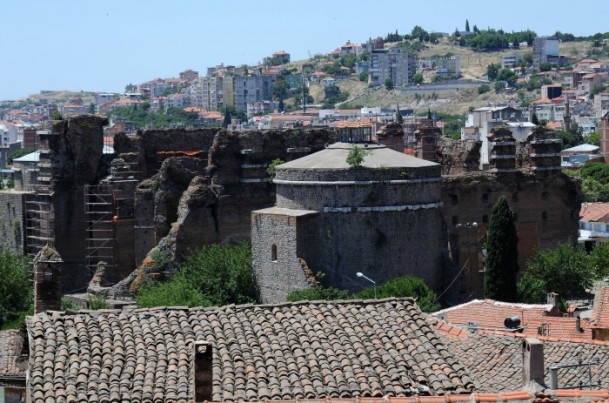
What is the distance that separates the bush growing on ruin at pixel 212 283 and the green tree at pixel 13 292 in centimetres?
346

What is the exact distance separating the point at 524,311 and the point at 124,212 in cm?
2133

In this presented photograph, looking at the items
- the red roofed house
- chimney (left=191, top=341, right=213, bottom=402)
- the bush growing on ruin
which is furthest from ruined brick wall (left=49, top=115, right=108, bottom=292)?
chimney (left=191, top=341, right=213, bottom=402)

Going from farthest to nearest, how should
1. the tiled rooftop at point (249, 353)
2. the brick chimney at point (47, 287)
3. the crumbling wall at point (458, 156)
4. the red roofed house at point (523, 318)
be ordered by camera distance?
1. the crumbling wall at point (458, 156)
2. the red roofed house at point (523, 318)
3. the brick chimney at point (47, 287)
4. the tiled rooftop at point (249, 353)

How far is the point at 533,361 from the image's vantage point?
19.0m

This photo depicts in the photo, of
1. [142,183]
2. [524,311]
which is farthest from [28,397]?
[142,183]

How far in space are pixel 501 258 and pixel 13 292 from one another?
47.3ft

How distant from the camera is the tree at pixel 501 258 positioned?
1810 inches

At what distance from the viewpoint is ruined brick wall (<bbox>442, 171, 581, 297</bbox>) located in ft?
171

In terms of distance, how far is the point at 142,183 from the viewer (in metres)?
53.1

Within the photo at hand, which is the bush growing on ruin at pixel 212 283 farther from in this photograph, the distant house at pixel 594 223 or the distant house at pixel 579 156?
the distant house at pixel 579 156

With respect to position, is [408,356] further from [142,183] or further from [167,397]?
[142,183]

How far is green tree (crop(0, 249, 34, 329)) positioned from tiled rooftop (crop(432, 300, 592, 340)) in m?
13.6

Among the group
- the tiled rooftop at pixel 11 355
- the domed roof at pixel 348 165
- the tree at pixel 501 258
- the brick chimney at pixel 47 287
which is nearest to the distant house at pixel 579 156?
the tree at pixel 501 258

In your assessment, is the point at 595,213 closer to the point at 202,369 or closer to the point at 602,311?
the point at 602,311
